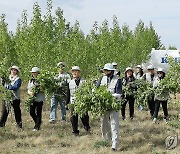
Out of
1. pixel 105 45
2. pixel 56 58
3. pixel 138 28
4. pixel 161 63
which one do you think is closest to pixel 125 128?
pixel 56 58

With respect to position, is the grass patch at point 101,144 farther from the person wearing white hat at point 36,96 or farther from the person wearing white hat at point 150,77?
the person wearing white hat at point 150,77

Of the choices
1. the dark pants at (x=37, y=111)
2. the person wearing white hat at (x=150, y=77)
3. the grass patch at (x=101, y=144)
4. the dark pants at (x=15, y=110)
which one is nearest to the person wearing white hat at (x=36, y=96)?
the dark pants at (x=37, y=111)

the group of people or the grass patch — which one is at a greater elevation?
A: the group of people

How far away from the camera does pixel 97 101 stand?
7.41m

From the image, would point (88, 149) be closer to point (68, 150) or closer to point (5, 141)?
point (68, 150)

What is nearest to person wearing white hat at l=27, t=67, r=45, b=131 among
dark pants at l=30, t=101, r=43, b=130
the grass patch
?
dark pants at l=30, t=101, r=43, b=130

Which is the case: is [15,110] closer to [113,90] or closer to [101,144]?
[101,144]

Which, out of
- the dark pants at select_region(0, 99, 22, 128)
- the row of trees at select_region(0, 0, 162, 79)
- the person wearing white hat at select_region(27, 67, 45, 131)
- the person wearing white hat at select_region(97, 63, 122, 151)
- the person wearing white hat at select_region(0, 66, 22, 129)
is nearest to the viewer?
the person wearing white hat at select_region(97, 63, 122, 151)

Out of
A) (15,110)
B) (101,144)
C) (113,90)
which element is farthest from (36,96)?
(113,90)

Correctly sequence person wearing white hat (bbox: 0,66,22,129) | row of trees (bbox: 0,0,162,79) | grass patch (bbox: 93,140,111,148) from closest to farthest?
grass patch (bbox: 93,140,111,148) → person wearing white hat (bbox: 0,66,22,129) → row of trees (bbox: 0,0,162,79)

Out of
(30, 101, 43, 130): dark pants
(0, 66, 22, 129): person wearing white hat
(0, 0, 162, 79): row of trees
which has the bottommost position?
(30, 101, 43, 130): dark pants

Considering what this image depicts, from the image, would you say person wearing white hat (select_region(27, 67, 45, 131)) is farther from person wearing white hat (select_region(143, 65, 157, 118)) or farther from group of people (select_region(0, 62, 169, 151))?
person wearing white hat (select_region(143, 65, 157, 118))

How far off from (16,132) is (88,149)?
232 cm

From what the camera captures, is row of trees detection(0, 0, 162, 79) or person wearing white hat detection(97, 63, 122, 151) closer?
person wearing white hat detection(97, 63, 122, 151)
